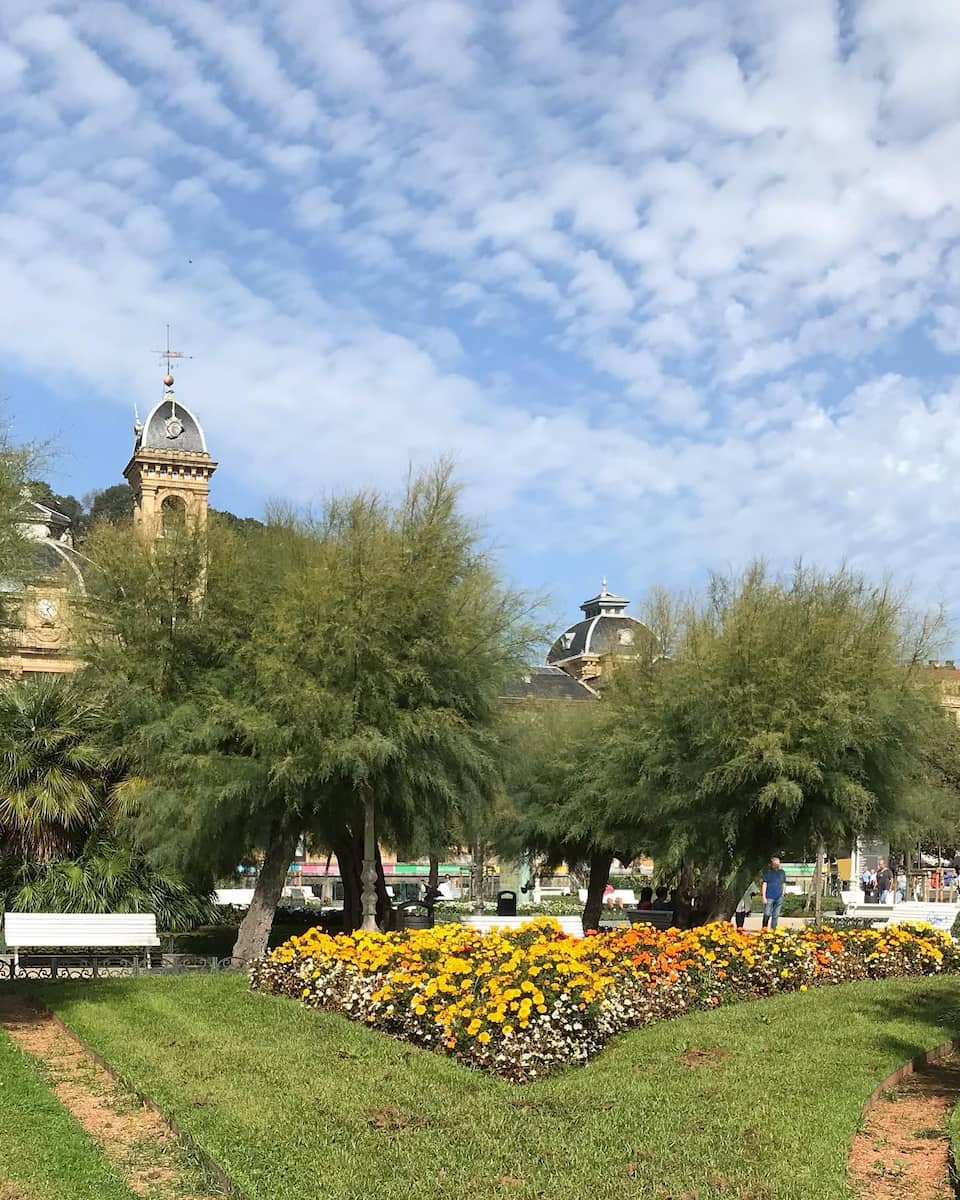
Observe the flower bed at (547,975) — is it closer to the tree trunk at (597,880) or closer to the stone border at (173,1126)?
the stone border at (173,1126)

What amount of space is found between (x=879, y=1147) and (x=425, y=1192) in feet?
9.74

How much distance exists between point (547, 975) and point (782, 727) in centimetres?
875

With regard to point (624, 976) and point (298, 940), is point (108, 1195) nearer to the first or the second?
point (624, 976)

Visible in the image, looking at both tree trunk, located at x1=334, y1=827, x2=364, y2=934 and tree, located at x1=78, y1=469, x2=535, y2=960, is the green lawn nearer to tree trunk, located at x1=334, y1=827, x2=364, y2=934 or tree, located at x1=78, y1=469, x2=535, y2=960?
tree, located at x1=78, y1=469, x2=535, y2=960

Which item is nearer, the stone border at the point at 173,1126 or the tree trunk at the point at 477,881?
the stone border at the point at 173,1126

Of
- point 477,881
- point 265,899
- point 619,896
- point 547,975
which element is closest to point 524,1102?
point 547,975

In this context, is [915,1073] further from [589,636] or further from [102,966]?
[589,636]

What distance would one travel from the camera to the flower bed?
9914 millimetres

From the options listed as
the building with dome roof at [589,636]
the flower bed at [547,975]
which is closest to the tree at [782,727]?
A: the flower bed at [547,975]

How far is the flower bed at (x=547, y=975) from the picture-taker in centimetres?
991

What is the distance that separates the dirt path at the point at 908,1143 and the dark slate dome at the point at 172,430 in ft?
185

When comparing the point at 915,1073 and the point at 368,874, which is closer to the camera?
the point at 915,1073

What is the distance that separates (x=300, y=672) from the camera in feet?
52.7

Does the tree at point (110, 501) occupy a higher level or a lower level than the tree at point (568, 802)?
higher
